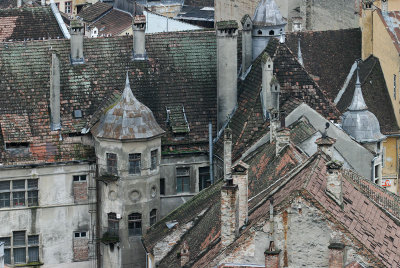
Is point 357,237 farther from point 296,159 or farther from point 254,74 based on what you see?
point 254,74

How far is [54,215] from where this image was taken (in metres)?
87.4

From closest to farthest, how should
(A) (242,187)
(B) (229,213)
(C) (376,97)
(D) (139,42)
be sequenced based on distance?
(B) (229,213) → (A) (242,187) → (D) (139,42) → (C) (376,97)

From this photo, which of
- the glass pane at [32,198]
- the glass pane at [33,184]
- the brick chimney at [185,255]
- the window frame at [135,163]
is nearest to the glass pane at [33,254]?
the glass pane at [32,198]

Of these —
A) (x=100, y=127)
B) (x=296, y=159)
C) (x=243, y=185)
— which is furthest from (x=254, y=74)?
(x=243, y=185)

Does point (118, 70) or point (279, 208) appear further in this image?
point (118, 70)

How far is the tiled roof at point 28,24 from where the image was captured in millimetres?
108750

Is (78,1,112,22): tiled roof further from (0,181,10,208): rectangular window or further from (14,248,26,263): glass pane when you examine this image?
(14,248,26,263): glass pane

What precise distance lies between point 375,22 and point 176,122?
20403 mm

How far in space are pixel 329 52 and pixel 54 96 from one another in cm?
2635

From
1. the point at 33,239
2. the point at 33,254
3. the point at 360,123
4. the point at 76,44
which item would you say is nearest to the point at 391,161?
the point at 360,123

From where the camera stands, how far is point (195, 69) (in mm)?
91188

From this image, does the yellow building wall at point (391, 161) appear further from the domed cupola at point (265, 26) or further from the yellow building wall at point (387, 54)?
the domed cupola at point (265, 26)

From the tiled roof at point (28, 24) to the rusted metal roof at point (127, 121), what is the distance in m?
23.5

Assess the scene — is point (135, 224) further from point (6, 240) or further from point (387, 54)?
point (387, 54)
